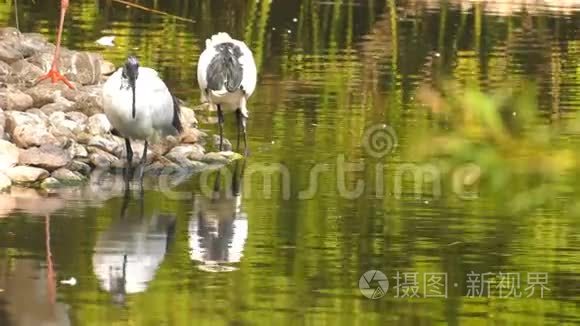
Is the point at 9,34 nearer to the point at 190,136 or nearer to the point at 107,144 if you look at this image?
the point at 190,136

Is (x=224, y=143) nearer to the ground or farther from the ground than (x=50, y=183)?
farther from the ground

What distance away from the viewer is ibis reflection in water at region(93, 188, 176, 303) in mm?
7531

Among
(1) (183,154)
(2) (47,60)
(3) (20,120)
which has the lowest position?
(1) (183,154)

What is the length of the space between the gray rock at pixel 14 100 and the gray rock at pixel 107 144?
0.90 meters

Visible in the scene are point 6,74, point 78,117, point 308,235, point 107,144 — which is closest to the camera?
point 308,235

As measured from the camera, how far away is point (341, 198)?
10.4m

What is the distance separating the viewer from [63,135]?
38.4 feet

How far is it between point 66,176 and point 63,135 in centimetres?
102

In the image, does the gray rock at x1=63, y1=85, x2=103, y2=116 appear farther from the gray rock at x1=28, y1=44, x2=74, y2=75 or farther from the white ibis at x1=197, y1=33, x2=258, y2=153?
the gray rock at x1=28, y1=44, x2=74, y2=75
